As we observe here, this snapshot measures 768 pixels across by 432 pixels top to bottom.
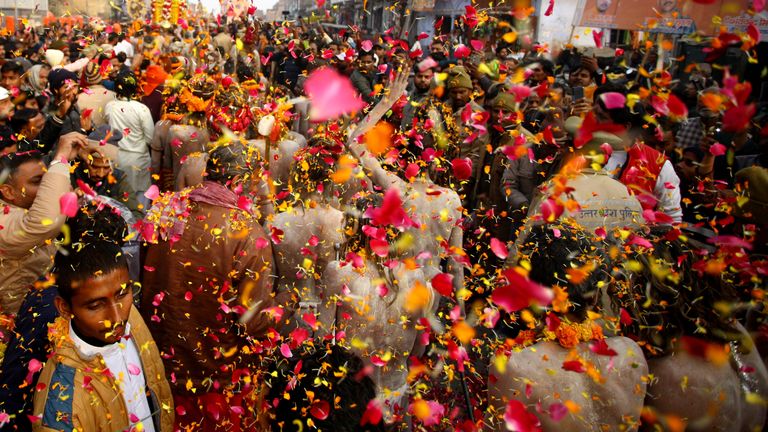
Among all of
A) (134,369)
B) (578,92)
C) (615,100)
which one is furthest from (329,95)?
(134,369)

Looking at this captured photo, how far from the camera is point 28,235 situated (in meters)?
3.38

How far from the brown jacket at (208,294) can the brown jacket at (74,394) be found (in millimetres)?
910

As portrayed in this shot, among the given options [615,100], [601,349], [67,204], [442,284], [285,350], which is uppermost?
[615,100]

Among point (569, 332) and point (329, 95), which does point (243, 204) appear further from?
point (329, 95)

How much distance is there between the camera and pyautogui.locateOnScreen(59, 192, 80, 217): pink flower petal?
3.38m

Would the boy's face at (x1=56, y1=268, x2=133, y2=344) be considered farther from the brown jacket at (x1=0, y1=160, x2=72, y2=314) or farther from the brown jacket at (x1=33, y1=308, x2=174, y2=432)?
the brown jacket at (x1=0, y1=160, x2=72, y2=314)

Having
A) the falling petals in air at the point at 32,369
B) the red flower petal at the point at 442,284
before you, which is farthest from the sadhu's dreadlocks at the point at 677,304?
the falling petals in air at the point at 32,369

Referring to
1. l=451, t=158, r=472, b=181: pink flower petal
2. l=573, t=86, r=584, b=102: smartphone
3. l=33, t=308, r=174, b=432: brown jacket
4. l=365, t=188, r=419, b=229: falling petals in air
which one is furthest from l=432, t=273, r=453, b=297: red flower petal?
l=573, t=86, r=584, b=102: smartphone

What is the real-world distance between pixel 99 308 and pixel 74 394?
399 mm

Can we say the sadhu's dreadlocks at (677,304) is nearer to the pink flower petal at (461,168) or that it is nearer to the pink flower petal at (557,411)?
the pink flower petal at (557,411)

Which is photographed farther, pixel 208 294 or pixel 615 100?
pixel 615 100

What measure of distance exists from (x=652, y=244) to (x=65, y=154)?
356cm

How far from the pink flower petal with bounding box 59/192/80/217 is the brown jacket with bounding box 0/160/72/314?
17mm

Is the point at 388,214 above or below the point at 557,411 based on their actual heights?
above
